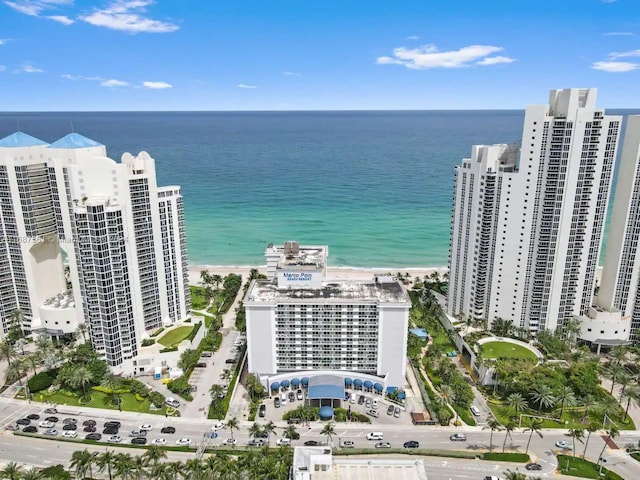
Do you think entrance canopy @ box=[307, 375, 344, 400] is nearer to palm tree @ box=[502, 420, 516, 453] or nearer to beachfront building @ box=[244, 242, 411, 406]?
beachfront building @ box=[244, 242, 411, 406]

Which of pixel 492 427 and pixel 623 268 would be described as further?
pixel 623 268

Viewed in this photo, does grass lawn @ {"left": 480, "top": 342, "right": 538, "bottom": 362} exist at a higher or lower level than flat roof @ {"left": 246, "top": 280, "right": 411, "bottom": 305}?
lower

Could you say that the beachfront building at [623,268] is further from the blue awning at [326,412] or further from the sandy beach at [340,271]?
the blue awning at [326,412]

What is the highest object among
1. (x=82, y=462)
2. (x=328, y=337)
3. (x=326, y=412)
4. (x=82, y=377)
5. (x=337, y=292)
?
(x=337, y=292)

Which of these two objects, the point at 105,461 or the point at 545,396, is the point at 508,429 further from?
the point at 105,461

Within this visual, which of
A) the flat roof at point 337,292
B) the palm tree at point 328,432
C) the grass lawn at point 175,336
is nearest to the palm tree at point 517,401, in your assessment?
the flat roof at point 337,292

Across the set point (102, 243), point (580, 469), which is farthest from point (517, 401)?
point (102, 243)

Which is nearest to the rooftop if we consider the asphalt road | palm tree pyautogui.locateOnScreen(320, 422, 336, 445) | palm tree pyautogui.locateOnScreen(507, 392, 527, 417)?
the asphalt road
